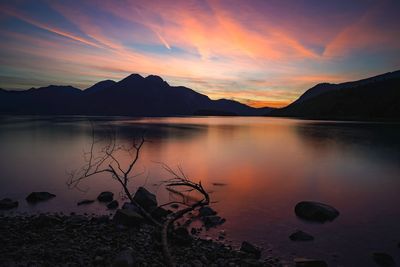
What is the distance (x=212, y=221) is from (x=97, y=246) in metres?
5.56

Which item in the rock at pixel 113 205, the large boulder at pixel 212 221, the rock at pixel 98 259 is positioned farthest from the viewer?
the rock at pixel 113 205

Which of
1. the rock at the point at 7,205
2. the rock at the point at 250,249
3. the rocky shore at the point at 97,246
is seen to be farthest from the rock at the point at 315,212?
the rock at the point at 7,205

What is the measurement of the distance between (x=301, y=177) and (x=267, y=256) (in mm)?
17404

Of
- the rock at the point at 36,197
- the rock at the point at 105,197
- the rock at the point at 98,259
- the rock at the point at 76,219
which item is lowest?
the rock at the point at 36,197

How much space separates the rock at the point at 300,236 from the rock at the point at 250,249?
214 cm

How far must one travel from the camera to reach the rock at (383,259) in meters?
10.2

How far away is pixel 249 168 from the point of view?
101 feet

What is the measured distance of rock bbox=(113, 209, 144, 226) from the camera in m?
12.8

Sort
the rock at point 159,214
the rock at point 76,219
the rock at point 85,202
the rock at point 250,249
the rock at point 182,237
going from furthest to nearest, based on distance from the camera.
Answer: the rock at point 85,202, the rock at point 159,214, the rock at point 76,219, the rock at point 182,237, the rock at point 250,249

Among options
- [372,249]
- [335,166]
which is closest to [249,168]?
[335,166]

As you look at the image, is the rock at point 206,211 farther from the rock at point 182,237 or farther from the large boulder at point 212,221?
the rock at point 182,237

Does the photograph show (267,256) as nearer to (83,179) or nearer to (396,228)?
(396,228)

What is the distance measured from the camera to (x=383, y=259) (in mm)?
10328

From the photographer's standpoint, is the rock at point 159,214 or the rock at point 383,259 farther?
the rock at point 159,214
